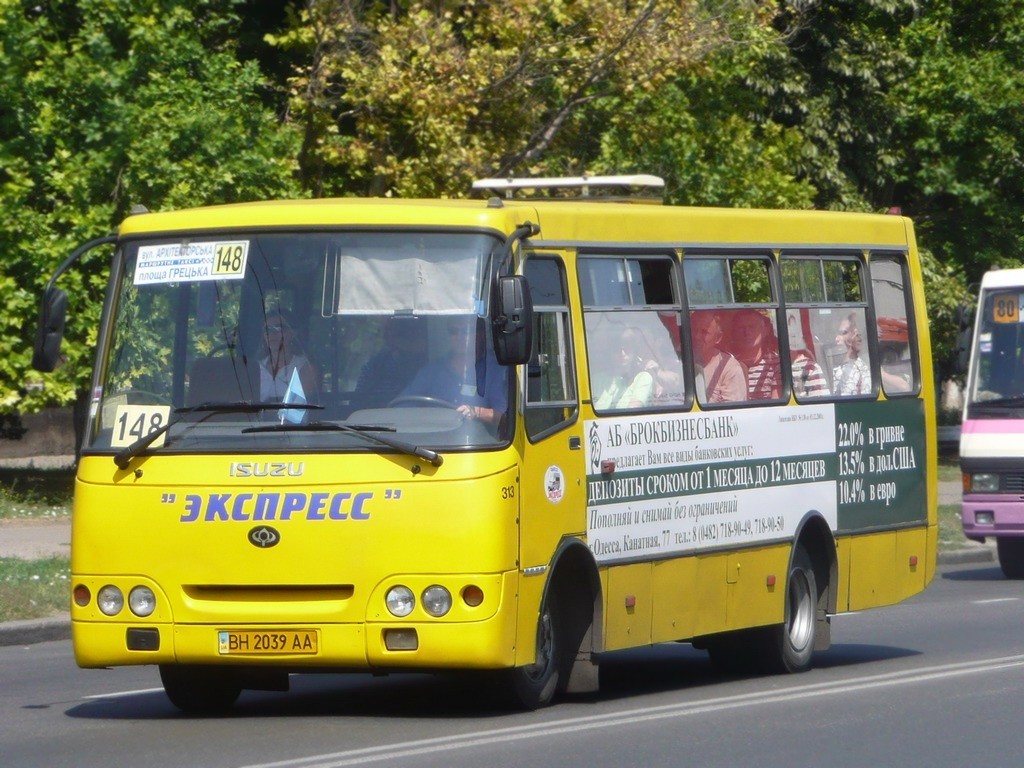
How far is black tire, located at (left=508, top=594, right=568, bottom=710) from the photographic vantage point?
9.52m

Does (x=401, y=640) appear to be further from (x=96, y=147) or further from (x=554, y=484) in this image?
(x=96, y=147)

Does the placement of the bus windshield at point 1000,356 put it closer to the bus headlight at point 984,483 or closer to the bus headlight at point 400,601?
the bus headlight at point 984,483

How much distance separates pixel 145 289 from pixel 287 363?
92 cm

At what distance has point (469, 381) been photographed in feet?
30.0

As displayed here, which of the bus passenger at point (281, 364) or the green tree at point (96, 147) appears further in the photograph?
the green tree at point (96, 147)

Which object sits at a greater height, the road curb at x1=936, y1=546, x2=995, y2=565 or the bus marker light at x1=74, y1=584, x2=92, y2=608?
the bus marker light at x1=74, y1=584, x2=92, y2=608

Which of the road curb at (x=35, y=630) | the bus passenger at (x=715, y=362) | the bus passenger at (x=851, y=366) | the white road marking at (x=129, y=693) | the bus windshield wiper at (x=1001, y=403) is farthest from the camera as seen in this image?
the bus windshield wiper at (x=1001, y=403)

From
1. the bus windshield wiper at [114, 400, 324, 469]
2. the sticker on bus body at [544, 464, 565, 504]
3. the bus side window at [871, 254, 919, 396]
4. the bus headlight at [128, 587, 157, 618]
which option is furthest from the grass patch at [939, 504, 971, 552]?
the bus headlight at [128, 587, 157, 618]

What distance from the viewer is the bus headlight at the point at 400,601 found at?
29.2 feet

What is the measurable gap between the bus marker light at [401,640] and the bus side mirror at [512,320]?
127cm

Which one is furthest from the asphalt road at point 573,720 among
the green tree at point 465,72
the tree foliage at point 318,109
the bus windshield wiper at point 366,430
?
the tree foliage at point 318,109

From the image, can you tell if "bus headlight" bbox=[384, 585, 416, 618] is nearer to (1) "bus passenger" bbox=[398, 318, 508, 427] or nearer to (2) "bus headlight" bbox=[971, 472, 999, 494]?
(1) "bus passenger" bbox=[398, 318, 508, 427]

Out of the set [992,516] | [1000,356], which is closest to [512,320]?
[992,516]

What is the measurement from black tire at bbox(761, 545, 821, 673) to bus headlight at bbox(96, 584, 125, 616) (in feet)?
14.2
